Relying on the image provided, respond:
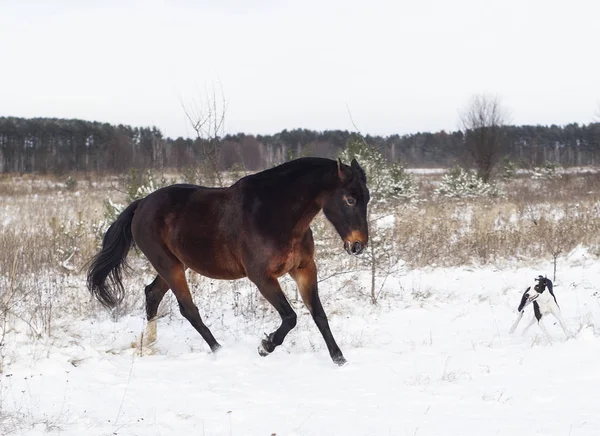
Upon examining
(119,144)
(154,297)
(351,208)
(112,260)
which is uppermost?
(119,144)

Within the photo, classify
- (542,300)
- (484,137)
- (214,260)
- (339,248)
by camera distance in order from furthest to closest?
(484,137), (339,248), (542,300), (214,260)

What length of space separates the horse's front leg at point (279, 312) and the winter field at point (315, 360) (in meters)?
0.17

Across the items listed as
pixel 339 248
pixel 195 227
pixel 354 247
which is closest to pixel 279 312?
pixel 354 247

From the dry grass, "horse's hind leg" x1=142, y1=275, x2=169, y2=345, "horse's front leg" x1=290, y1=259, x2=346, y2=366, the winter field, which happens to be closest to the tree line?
the dry grass

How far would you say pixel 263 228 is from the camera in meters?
4.64

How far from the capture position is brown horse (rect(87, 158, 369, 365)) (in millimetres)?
4508

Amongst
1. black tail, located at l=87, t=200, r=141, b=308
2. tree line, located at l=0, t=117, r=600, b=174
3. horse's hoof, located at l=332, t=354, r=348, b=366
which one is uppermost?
tree line, located at l=0, t=117, r=600, b=174

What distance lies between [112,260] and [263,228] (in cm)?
201

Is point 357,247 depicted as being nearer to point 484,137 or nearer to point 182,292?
point 182,292

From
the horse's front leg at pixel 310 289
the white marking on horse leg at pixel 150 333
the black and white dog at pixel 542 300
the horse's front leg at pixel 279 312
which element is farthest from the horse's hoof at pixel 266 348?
the black and white dog at pixel 542 300

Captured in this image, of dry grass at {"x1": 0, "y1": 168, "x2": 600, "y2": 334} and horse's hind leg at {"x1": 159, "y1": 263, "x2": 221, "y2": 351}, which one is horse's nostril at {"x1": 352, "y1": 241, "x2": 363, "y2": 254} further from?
dry grass at {"x1": 0, "y1": 168, "x2": 600, "y2": 334}

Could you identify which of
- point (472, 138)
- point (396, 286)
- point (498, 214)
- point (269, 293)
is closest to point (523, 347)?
point (269, 293)

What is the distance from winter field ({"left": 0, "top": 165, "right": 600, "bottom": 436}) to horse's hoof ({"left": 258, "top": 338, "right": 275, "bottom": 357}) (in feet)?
0.28

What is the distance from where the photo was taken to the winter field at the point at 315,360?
3283mm
